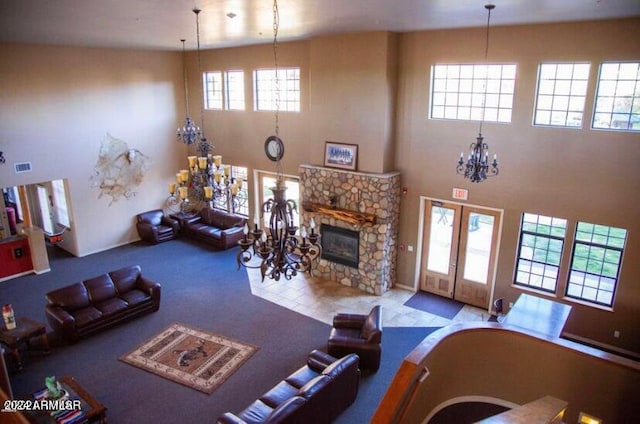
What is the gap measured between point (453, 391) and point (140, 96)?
1103cm

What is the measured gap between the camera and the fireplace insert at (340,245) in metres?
→ 10.1

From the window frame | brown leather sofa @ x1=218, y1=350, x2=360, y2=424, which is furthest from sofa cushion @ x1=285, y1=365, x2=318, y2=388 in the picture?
the window frame

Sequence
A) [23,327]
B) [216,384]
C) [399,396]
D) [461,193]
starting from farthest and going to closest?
[461,193] < [23,327] < [216,384] < [399,396]

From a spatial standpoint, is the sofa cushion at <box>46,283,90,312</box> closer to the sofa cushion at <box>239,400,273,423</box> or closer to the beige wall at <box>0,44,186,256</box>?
the beige wall at <box>0,44,186,256</box>

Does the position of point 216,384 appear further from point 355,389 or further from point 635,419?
point 635,419

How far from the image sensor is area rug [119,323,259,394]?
710 cm

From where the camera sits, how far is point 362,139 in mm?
9570

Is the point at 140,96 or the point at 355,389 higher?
the point at 140,96

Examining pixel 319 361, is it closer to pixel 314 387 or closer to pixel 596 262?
pixel 314 387

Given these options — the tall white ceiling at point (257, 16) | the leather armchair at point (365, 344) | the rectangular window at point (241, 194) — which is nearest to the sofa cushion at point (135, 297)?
the leather armchair at point (365, 344)

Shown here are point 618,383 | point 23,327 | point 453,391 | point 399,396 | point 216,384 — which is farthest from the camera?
point 23,327

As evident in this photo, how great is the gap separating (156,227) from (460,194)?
8.63m

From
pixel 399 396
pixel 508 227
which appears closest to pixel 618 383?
pixel 399 396

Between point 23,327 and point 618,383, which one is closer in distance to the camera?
point 618,383
